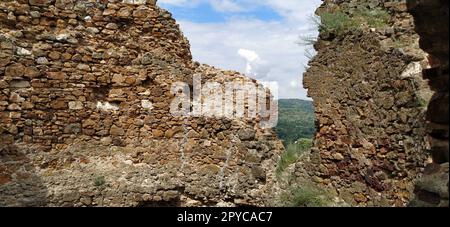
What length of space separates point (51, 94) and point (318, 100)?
12.7 feet

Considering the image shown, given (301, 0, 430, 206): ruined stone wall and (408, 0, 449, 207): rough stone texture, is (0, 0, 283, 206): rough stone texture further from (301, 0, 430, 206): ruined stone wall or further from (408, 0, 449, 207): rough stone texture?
(408, 0, 449, 207): rough stone texture

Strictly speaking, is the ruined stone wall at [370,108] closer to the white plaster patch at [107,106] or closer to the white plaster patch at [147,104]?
the white plaster patch at [147,104]

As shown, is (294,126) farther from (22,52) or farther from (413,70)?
(413,70)

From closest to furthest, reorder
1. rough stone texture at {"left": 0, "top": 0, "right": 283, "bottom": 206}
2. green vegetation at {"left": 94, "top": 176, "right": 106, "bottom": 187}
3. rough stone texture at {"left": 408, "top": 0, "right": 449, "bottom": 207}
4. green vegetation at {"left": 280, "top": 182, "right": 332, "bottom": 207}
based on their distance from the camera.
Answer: rough stone texture at {"left": 408, "top": 0, "right": 449, "bottom": 207} < green vegetation at {"left": 280, "top": 182, "right": 332, "bottom": 207} < rough stone texture at {"left": 0, "top": 0, "right": 283, "bottom": 206} < green vegetation at {"left": 94, "top": 176, "right": 106, "bottom": 187}

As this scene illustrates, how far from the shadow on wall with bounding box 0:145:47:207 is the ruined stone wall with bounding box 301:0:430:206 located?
3852 mm

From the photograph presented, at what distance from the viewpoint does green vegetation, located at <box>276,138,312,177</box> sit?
6680mm

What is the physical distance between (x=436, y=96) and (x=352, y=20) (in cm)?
310

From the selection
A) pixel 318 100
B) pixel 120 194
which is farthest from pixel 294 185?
pixel 120 194

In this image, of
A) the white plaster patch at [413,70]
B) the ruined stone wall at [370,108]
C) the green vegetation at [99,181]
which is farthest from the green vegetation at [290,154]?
the green vegetation at [99,181]

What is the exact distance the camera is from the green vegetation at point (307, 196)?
17.2 ft

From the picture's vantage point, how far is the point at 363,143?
193 inches

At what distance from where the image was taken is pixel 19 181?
5.99 m

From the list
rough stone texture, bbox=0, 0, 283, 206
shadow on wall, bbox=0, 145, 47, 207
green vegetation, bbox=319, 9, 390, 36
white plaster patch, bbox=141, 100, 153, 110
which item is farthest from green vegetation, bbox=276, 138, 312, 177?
shadow on wall, bbox=0, 145, 47, 207
